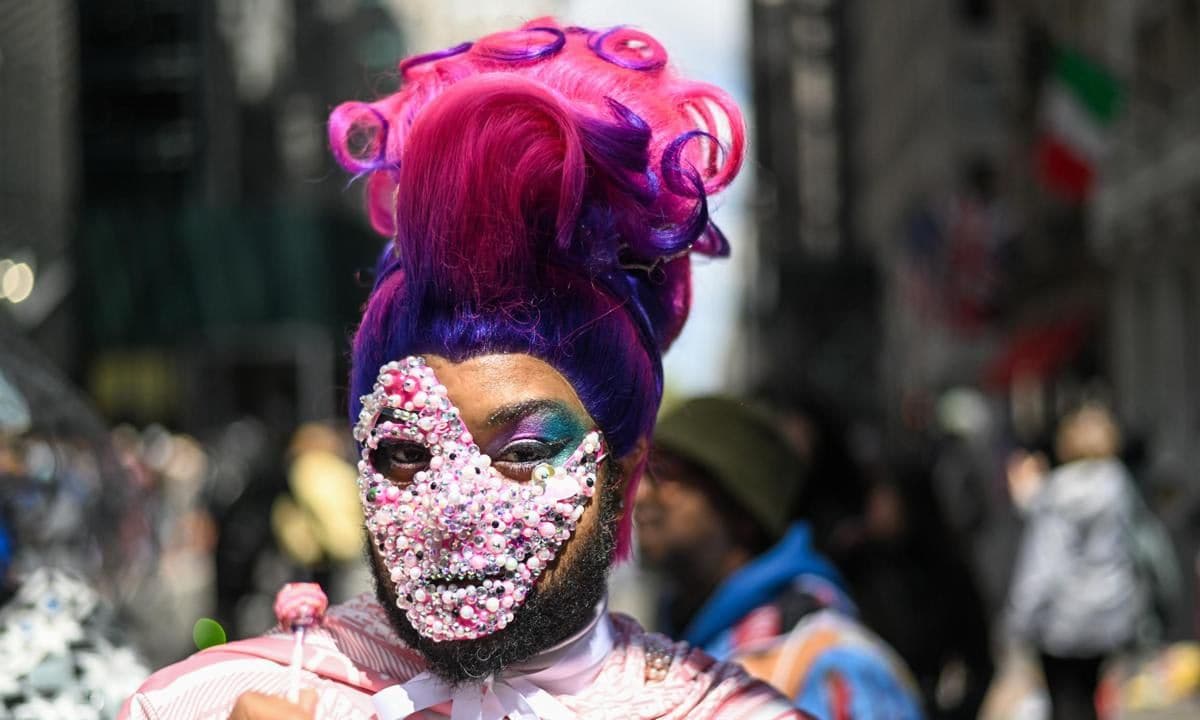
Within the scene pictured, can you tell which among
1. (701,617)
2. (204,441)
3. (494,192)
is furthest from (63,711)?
(204,441)

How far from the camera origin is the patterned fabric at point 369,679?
2.09m

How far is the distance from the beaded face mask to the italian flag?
60.3ft

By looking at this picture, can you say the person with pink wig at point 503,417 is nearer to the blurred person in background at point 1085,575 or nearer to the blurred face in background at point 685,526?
the blurred face in background at point 685,526

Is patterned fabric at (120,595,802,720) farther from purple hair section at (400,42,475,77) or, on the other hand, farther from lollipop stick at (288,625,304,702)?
purple hair section at (400,42,475,77)

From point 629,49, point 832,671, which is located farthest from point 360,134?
point 832,671

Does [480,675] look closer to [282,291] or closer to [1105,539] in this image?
[1105,539]

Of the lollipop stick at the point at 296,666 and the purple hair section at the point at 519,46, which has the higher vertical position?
the purple hair section at the point at 519,46

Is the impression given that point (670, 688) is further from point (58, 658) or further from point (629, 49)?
point (58, 658)

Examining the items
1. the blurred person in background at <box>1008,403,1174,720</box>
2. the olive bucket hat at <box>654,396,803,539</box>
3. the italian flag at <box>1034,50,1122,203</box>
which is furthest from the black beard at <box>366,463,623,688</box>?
the italian flag at <box>1034,50,1122,203</box>

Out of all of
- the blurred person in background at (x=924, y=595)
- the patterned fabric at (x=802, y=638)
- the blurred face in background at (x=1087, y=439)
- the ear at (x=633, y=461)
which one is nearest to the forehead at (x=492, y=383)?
the ear at (x=633, y=461)

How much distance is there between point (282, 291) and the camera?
38.7 meters

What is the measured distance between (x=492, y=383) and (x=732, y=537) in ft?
7.67

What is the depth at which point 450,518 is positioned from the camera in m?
2.04

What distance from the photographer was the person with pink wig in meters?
2.07
